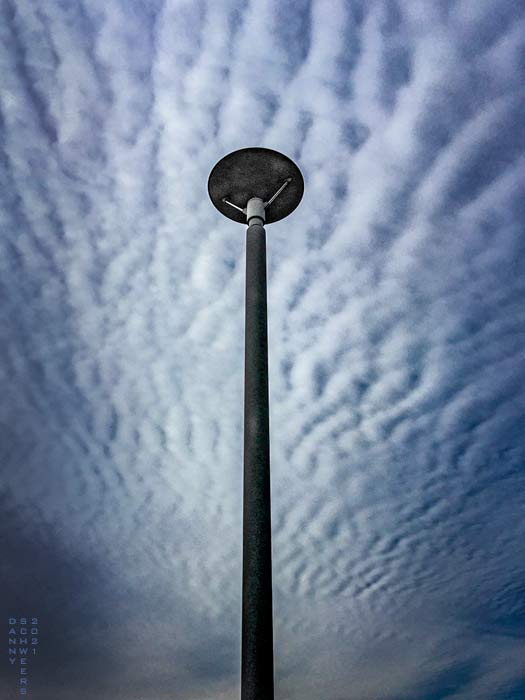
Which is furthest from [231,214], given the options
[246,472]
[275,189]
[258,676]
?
[258,676]

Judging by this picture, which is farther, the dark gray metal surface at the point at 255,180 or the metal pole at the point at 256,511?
the dark gray metal surface at the point at 255,180

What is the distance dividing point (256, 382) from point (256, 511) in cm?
184

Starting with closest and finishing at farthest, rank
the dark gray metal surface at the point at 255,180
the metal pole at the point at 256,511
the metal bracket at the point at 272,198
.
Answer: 1. the metal pole at the point at 256,511
2. the dark gray metal surface at the point at 255,180
3. the metal bracket at the point at 272,198

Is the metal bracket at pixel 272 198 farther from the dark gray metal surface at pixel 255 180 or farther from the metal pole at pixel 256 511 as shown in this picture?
the metal pole at pixel 256 511

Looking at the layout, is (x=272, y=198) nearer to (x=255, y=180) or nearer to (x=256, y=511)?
(x=255, y=180)

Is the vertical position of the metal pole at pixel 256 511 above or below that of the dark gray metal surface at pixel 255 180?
below

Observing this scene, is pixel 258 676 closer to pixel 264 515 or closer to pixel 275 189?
pixel 264 515

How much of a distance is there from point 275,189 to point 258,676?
834cm

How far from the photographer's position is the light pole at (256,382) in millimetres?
7004

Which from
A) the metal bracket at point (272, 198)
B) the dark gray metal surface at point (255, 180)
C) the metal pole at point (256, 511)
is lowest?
the metal pole at point (256, 511)

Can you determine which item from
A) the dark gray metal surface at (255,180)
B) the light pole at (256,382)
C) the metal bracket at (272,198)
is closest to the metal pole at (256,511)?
the light pole at (256,382)

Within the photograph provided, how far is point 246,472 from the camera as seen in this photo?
312 inches

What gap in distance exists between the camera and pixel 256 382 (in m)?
8.41

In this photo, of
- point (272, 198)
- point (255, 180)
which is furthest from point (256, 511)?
point (255, 180)
